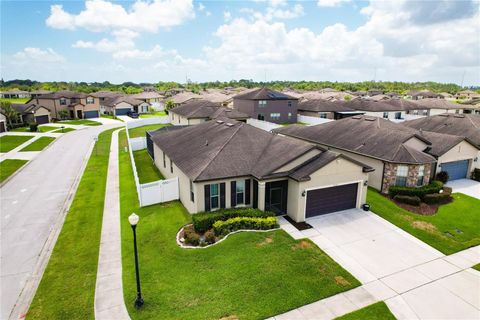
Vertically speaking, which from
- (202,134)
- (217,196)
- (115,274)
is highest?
(202,134)

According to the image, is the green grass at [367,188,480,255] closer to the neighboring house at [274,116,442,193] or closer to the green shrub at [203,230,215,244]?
the neighboring house at [274,116,442,193]

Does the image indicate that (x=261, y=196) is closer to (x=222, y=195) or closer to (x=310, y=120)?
(x=222, y=195)

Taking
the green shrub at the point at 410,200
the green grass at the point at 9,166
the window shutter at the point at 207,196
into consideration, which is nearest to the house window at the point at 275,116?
the green shrub at the point at 410,200

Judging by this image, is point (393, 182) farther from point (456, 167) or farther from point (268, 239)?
point (268, 239)

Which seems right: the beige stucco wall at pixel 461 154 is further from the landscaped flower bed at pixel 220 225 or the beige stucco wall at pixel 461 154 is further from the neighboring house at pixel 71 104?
the neighboring house at pixel 71 104

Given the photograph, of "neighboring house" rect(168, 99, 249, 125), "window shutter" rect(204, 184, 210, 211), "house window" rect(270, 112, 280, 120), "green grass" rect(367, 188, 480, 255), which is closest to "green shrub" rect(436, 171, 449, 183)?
"green grass" rect(367, 188, 480, 255)

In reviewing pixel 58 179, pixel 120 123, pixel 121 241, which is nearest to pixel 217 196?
pixel 121 241
